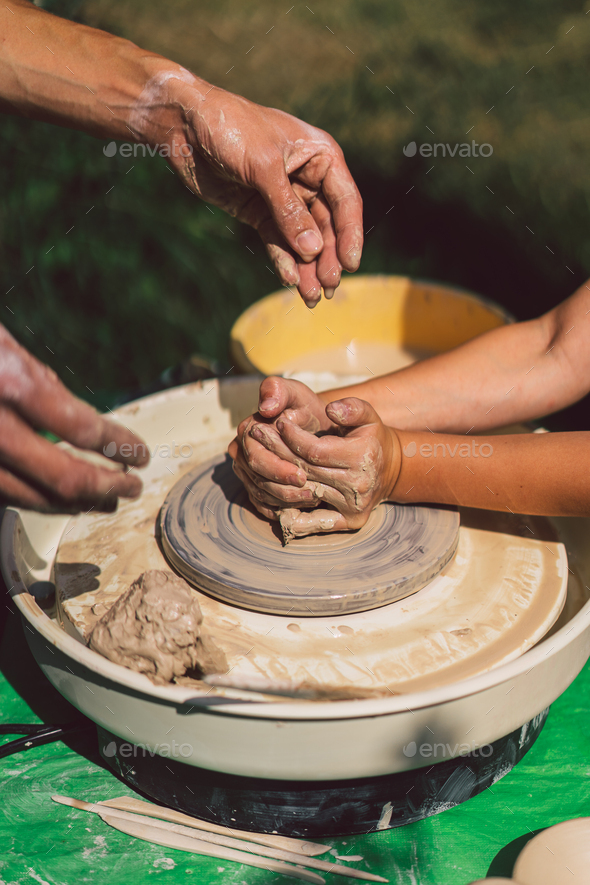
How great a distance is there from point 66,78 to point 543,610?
175 cm

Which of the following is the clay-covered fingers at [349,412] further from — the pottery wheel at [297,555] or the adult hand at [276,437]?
the pottery wheel at [297,555]

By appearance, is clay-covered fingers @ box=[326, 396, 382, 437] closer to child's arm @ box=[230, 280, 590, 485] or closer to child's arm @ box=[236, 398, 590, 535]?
child's arm @ box=[236, 398, 590, 535]

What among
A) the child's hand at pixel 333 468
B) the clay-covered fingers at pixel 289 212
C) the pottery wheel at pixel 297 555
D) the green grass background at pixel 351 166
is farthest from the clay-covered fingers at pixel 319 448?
the green grass background at pixel 351 166

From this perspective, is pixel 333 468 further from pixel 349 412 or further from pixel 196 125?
pixel 196 125

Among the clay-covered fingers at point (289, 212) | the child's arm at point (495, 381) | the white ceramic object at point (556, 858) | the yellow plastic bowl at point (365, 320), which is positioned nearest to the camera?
the white ceramic object at point (556, 858)

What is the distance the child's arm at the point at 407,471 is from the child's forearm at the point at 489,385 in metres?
0.27

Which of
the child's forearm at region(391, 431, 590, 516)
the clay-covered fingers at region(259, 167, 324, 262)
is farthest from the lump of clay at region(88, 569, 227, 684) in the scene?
the clay-covered fingers at region(259, 167, 324, 262)

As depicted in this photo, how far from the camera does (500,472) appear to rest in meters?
1.60

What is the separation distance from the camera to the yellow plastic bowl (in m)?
2.71

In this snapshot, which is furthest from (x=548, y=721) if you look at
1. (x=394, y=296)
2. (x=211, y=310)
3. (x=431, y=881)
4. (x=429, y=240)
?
(x=429, y=240)

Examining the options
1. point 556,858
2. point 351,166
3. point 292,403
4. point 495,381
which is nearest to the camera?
point 556,858

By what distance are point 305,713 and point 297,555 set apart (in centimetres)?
48

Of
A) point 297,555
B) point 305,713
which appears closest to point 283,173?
point 297,555

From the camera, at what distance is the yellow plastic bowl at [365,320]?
271 cm
